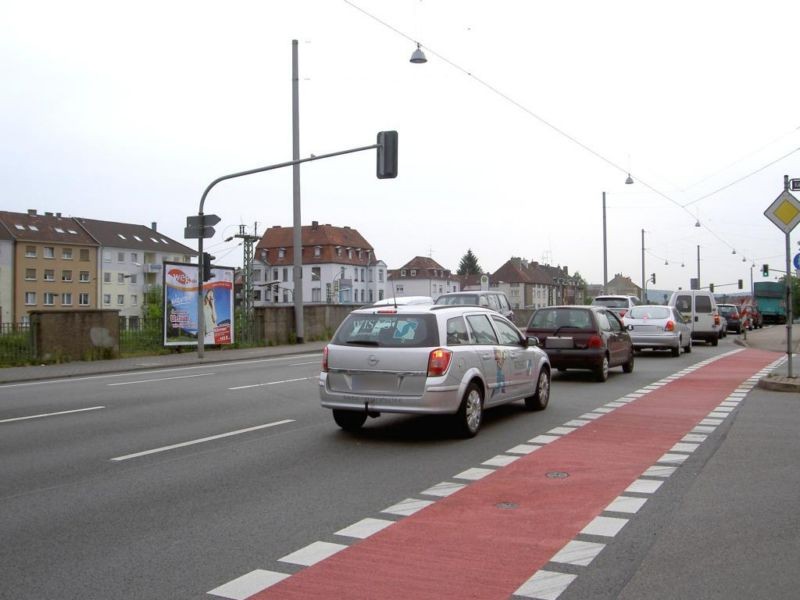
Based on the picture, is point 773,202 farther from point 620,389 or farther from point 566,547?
point 566,547

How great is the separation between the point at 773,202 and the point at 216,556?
13179 millimetres

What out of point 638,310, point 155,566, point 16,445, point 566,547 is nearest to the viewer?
point 155,566

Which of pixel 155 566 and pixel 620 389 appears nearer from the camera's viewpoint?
pixel 155 566

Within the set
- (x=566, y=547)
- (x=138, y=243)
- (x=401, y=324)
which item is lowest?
(x=566, y=547)

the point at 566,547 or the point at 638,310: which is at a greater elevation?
the point at 638,310

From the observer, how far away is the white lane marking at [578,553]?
16.5ft

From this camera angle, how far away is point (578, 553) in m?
5.18

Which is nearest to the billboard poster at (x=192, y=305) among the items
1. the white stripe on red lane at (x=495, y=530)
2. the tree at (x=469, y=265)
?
the white stripe on red lane at (x=495, y=530)

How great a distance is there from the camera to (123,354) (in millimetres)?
25016

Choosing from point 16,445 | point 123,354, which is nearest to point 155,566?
point 16,445

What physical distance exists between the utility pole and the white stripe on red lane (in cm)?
2206

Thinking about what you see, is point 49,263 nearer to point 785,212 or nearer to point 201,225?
point 201,225

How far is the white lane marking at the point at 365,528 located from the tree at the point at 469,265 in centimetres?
14557

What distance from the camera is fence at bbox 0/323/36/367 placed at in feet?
71.2
